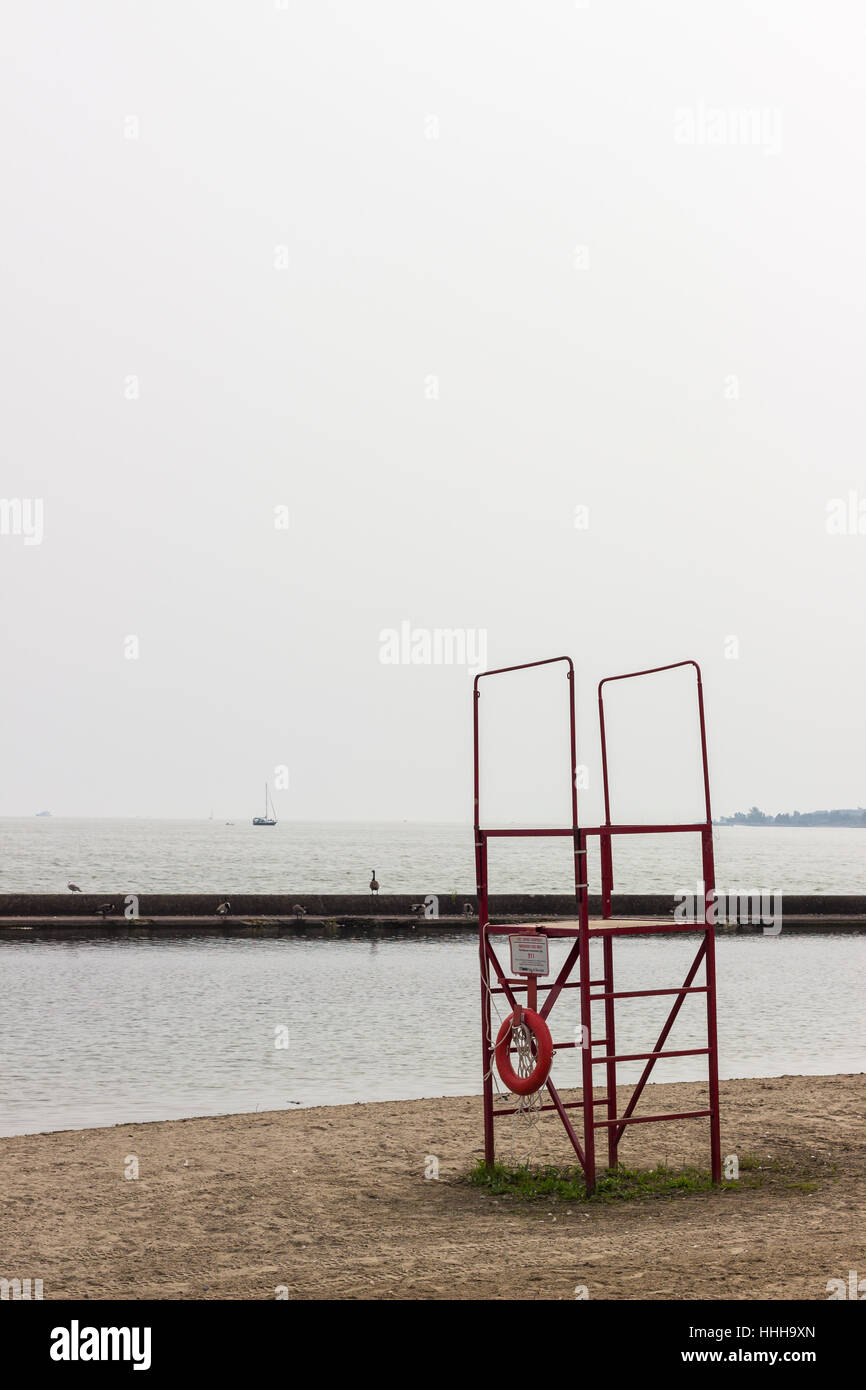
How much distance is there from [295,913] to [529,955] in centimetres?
3853

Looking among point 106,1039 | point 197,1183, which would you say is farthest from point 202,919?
point 197,1183

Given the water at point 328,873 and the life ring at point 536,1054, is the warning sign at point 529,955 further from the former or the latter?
the water at point 328,873

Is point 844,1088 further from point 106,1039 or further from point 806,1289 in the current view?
point 106,1039

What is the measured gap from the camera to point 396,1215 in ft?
27.5

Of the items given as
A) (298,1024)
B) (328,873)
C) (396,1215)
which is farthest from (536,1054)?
(328,873)

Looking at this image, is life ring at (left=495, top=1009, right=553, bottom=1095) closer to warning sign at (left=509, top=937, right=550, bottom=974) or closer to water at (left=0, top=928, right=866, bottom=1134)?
warning sign at (left=509, top=937, right=550, bottom=974)

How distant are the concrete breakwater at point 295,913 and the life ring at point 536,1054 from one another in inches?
1399

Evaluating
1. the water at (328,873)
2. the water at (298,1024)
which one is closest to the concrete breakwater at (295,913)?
the water at (298,1024)

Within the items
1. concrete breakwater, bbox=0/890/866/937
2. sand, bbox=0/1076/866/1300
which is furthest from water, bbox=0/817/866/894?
sand, bbox=0/1076/866/1300

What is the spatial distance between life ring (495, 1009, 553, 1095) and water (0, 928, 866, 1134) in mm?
5229

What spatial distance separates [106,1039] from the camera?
19672 millimetres

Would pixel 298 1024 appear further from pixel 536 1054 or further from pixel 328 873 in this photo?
pixel 328 873

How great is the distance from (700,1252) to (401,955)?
102ft

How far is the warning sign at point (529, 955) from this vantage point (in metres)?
8.71
